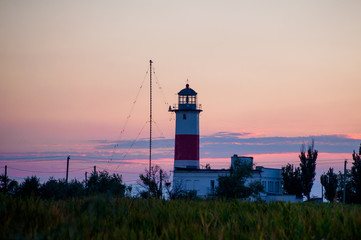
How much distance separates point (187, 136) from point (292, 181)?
64.3ft

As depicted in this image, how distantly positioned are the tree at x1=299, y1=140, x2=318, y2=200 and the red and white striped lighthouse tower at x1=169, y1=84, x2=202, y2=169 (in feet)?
59.5

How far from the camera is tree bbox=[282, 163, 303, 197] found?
66.9 metres

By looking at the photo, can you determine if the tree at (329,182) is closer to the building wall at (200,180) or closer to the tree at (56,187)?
the building wall at (200,180)

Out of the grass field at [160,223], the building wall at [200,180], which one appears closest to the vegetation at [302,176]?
the building wall at [200,180]

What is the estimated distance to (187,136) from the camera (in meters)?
57.2

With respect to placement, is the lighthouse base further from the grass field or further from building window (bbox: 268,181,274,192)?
the grass field

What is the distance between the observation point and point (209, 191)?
5841 cm

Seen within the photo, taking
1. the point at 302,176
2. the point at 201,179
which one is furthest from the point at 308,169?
the point at 201,179

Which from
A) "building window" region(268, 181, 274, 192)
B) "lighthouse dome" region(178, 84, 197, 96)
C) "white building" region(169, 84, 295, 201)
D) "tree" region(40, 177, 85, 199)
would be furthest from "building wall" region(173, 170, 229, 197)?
"tree" region(40, 177, 85, 199)

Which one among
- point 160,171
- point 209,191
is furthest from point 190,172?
point 160,171

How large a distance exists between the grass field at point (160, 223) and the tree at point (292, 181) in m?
56.9

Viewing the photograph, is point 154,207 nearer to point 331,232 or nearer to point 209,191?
point 331,232

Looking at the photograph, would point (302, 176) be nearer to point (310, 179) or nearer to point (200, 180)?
point (310, 179)

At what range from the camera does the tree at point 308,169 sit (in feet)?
218
